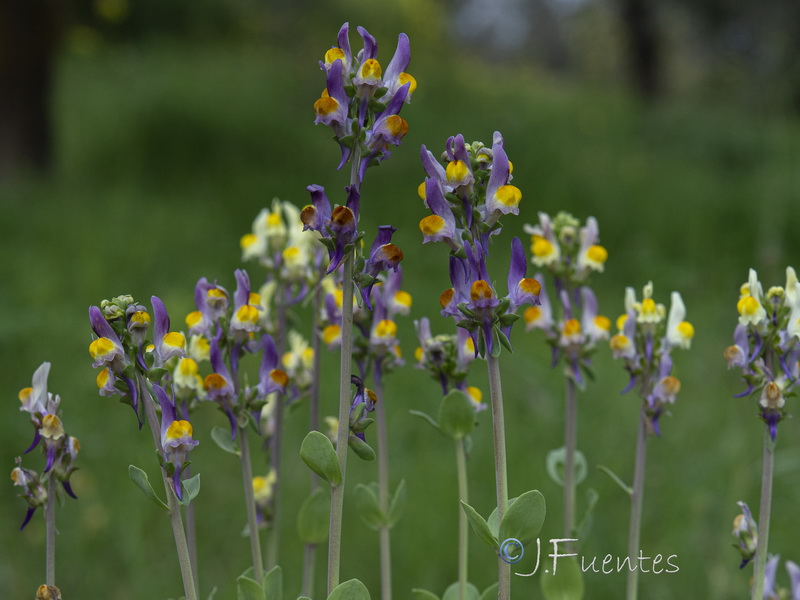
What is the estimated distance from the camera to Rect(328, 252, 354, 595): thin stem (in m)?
1.23

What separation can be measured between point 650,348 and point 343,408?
70 centimetres

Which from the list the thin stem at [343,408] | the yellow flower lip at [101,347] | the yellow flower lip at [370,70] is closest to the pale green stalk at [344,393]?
the thin stem at [343,408]

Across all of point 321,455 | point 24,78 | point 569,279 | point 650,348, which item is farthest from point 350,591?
point 24,78

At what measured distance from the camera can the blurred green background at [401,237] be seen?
8.91 ft

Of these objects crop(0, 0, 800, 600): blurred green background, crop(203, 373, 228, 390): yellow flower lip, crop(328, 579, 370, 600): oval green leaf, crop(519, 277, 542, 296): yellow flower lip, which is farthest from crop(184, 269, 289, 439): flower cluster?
crop(0, 0, 800, 600): blurred green background

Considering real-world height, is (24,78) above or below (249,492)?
above

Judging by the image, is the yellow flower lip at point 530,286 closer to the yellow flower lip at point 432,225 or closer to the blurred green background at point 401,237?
the yellow flower lip at point 432,225

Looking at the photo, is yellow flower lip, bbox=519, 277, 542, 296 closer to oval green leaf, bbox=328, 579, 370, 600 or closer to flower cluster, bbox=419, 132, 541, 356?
flower cluster, bbox=419, 132, 541, 356

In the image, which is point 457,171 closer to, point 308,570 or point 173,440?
point 173,440

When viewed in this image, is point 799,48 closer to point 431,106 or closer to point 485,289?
point 431,106

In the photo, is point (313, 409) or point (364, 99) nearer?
point (364, 99)

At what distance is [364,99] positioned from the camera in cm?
125

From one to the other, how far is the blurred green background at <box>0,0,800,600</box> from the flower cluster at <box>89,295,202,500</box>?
1327mm

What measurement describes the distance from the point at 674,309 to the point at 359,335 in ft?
2.06
